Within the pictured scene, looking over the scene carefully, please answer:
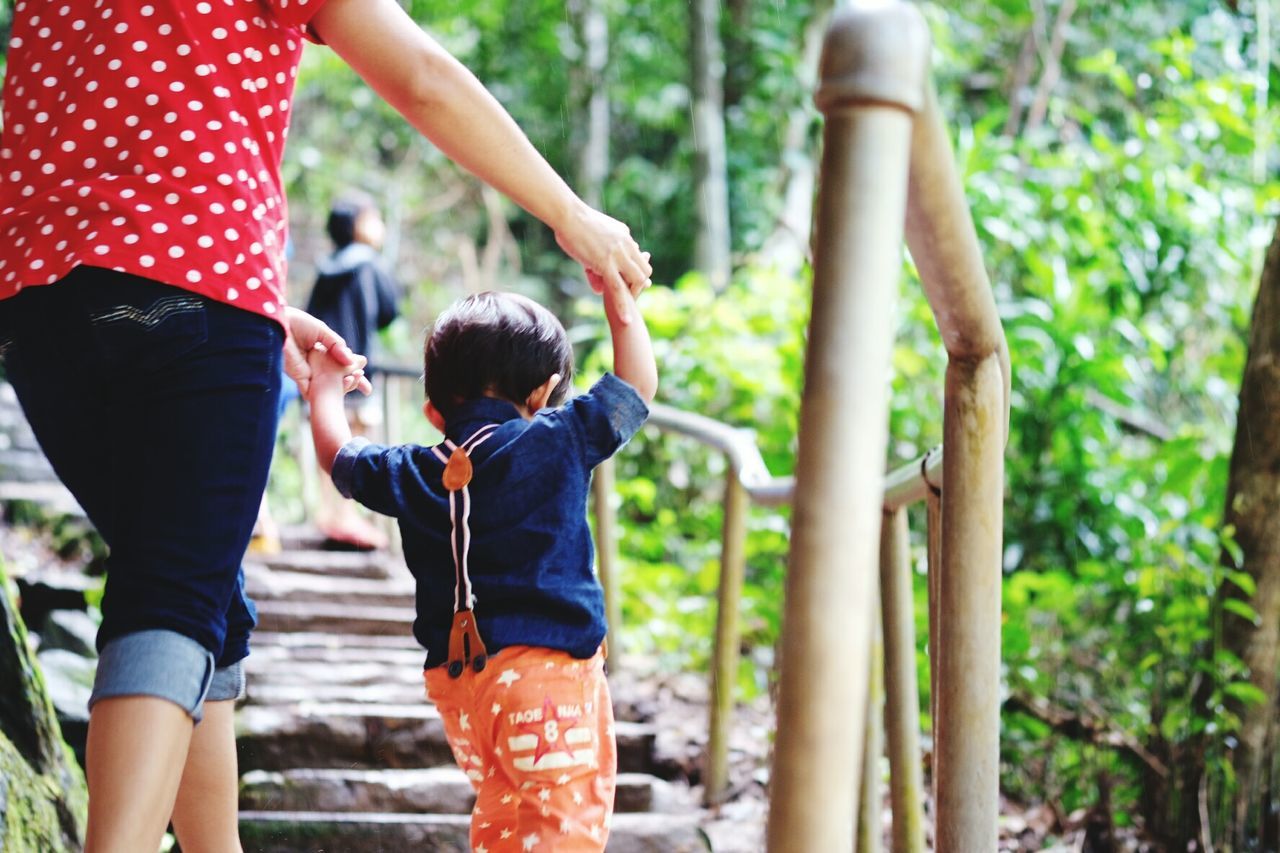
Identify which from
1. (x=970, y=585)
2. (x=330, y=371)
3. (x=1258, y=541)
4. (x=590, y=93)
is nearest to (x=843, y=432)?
(x=970, y=585)

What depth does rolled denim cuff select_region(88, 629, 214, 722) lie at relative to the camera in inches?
47.3

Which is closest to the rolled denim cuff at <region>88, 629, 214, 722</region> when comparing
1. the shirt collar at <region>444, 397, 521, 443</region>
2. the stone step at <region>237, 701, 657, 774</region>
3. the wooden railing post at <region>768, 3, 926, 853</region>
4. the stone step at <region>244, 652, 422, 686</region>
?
the shirt collar at <region>444, 397, 521, 443</region>

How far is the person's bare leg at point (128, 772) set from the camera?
3.86 ft

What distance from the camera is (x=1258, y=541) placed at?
289cm

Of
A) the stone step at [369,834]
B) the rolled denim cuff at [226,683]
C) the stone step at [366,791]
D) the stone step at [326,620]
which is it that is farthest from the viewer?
the stone step at [326,620]

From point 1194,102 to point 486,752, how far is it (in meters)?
4.08

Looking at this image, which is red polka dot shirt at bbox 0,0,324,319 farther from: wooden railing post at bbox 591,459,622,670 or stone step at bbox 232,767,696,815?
wooden railing post at bbox 591,459,622,670

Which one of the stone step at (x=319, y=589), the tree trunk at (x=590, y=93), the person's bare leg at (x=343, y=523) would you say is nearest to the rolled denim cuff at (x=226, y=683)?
the stone step at (x=319, y=589)

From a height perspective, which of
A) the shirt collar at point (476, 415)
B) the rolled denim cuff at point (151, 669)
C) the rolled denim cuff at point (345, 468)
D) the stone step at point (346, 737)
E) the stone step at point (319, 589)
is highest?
the shirt collar at point (476, 415)

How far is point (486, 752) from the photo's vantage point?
1.65 meters

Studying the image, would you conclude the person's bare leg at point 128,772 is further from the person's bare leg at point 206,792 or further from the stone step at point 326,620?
the stone step at point 326,620

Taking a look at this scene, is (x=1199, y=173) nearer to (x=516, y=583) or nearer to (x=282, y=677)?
(x=282, y=677)

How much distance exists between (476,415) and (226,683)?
46cm

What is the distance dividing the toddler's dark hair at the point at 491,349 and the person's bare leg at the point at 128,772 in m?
0.64
